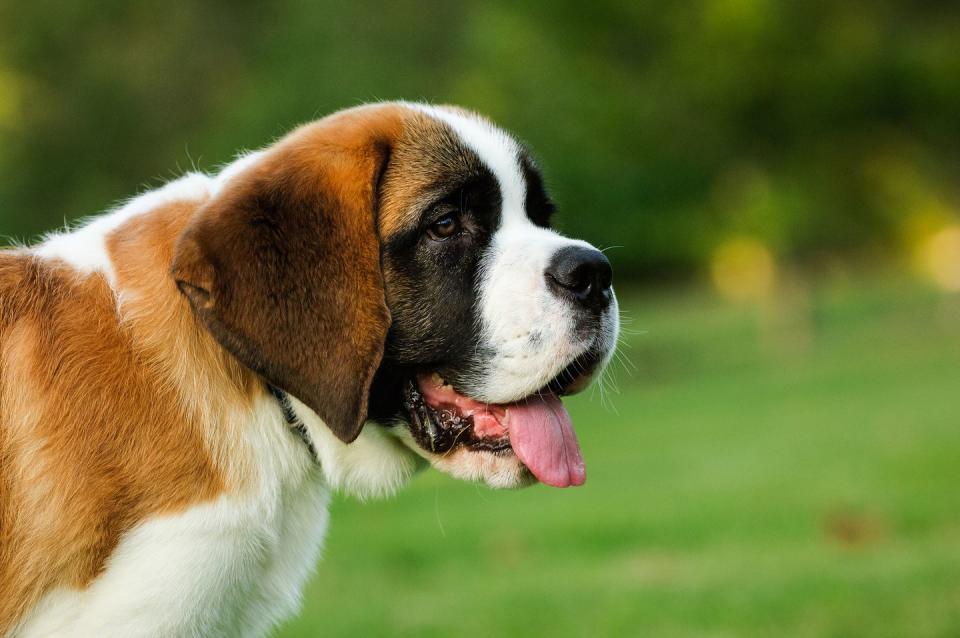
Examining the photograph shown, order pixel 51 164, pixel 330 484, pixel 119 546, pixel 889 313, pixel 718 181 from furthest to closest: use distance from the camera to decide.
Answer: pixel 51 164 < pixel 889 313 < pixel 718 181 < pixel 330 484 < pixel 119 546

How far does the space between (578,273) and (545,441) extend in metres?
0.52

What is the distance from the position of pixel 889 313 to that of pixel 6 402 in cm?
2769

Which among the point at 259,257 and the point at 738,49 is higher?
the point at 259,257

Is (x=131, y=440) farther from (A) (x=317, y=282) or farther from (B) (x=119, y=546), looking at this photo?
(A) (x=317, y=282)

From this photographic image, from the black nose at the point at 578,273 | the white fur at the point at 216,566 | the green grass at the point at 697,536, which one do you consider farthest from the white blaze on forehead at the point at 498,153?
the green grass at the point at 697,536

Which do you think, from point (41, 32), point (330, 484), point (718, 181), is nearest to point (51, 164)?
point (41, 32)

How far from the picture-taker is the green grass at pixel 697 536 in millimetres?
5438

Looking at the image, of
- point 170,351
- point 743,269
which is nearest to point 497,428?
point 170,351

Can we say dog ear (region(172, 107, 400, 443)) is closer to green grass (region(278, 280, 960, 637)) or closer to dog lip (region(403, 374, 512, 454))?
dog lip (region(403, 374, 512, 454))

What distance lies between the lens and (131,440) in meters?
2.82

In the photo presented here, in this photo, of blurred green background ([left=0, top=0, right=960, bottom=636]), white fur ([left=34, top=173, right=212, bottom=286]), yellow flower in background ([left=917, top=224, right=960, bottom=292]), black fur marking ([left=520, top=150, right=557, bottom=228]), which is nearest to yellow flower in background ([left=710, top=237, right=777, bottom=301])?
blurred green background ([left=0, top=0, right=960, bottom=636])

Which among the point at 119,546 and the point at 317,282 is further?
the point at 317,282

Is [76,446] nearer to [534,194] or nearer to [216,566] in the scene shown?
[216,566]

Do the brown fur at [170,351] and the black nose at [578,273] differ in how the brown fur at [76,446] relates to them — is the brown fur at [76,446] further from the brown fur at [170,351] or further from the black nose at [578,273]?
the black nose at [578,273]
